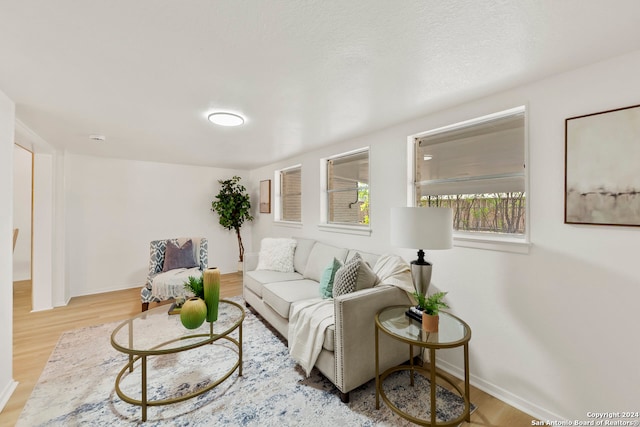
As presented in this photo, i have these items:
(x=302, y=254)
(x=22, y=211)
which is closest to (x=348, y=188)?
(x=302, y=254)

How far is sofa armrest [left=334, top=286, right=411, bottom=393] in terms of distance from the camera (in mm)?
1713

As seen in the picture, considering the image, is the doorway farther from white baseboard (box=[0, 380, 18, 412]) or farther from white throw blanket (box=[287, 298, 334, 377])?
white throw blanket (box=[287, 298, 334, 377])

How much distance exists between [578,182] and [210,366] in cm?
294

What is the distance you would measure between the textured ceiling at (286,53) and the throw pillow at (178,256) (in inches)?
72.5

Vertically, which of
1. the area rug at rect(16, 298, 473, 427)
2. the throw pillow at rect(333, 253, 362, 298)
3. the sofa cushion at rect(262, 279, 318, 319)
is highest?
the throw pillow at rect(333, 253, 362, 298)

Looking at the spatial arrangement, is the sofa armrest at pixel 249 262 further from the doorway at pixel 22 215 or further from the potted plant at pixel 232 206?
the doorway at pixel 22 215

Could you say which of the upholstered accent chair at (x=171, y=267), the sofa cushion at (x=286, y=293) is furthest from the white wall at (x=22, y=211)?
the sofa cushion at (x=286, y=293)

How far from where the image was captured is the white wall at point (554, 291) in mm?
1378

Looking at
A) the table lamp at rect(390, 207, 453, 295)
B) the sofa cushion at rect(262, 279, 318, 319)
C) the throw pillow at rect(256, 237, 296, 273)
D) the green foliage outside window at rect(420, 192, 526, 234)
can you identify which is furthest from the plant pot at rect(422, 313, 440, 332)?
the throw pillow at rect(256, 237, 296, 273)

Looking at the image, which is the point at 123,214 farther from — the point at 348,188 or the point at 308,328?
the point at 308,328

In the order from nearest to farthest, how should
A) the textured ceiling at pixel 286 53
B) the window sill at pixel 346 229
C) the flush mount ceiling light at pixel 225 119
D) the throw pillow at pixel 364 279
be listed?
the textured ceiling at pixel 286 53
the throw pillow at pixel 364 279
the flush mount ceiling light at pixel 225 119
the window sill at pixel 346 229

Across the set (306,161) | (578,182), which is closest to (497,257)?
(578,182)

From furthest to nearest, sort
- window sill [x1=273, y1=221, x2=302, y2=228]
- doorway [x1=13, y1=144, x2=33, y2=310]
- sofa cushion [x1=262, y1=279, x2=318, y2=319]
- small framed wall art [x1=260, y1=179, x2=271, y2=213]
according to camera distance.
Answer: small framed wall art [x1=260, y1=179, x2=271, y2=213]
doorway [x1=13, y1=144, x2=33, y2=310]
window sill [x1=273, y1=221, x2=302, y2=228]
sofa cushion [x1=262, y1=279, x2=318, y2=319]

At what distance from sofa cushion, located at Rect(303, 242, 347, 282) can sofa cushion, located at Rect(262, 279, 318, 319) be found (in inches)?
4.6
